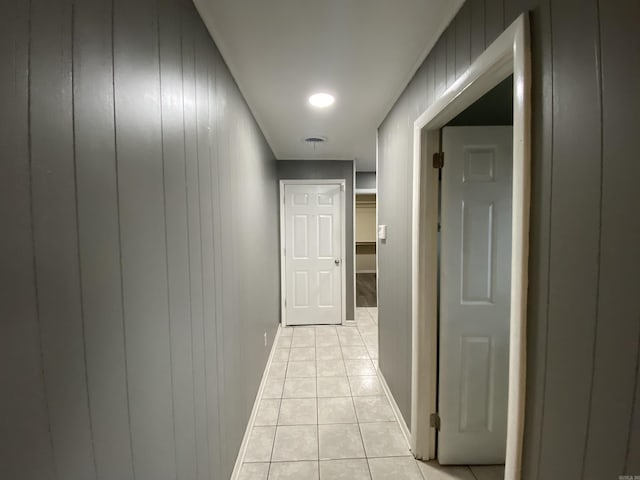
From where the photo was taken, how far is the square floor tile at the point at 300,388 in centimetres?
230

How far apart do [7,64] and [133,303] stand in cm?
52

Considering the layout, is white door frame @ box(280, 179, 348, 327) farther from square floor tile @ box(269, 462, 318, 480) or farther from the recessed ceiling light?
square floor tile @ box(269, 462, 318, 480)

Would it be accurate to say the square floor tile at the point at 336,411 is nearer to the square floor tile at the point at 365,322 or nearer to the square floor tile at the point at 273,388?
the square floor tile at the point at 273,388

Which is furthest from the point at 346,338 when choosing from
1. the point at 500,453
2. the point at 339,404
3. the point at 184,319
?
the point at 184,319

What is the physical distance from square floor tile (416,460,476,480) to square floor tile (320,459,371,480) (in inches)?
13.4

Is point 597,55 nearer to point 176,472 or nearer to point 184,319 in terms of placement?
point 184,319

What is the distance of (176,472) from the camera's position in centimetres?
91

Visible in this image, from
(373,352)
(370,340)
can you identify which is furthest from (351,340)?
Answer: (373,352)

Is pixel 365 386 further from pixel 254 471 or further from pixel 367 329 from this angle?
pixel 367 329

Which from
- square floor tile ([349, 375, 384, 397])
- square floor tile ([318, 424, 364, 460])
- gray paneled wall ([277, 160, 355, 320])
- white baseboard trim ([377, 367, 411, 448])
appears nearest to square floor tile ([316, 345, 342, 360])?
square floor tile ([349, 375, 384, 397])

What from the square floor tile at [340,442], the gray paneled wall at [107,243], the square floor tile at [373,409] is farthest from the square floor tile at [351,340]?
the gray paneled wall at [107,243]

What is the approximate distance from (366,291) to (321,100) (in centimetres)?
478

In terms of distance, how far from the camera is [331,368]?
273 cm

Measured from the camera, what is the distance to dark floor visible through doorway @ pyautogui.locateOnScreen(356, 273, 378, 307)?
17.0 feet
